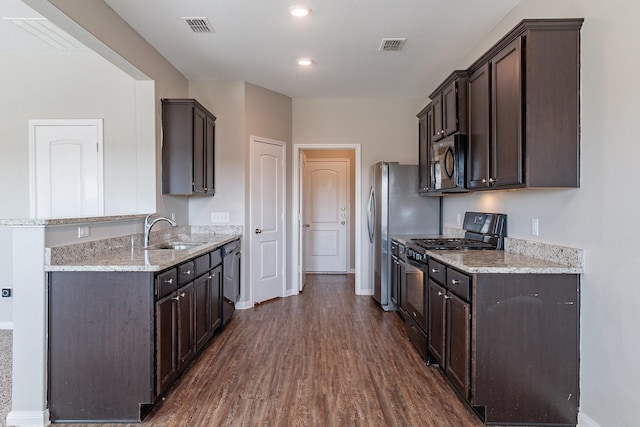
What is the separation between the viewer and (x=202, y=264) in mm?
3178

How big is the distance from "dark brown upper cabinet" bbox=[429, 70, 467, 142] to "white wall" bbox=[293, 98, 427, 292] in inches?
72.6

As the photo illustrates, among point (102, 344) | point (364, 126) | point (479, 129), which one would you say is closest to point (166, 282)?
point (102, 344)

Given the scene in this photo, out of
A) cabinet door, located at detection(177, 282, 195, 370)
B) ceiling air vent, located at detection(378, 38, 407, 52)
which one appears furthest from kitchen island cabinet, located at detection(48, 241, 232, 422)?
ceiling air vent, located at detection(378, 38, 407, 52)

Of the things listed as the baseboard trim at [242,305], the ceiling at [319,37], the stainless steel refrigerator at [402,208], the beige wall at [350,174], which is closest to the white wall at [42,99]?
the ceiling at [319,37]

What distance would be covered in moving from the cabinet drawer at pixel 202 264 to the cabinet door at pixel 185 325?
0.17 m

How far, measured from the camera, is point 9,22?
10.9ft

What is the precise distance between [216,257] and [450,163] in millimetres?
2233

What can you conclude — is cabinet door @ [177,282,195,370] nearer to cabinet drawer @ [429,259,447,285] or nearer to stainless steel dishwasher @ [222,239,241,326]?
stainless steel dishwasher @ [222,239,241,326]

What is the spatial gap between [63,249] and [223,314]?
5.98 feet

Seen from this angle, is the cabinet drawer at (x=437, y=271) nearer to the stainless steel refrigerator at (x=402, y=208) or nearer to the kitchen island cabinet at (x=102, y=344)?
the stainless steel refrigerator at (x=402, y=208)

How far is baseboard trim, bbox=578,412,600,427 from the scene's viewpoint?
2.06 meters

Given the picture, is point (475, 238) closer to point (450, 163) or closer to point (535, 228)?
point (450, 163)

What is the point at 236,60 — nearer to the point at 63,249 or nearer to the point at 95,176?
the point at 95,176

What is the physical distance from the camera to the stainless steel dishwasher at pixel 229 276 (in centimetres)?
389
